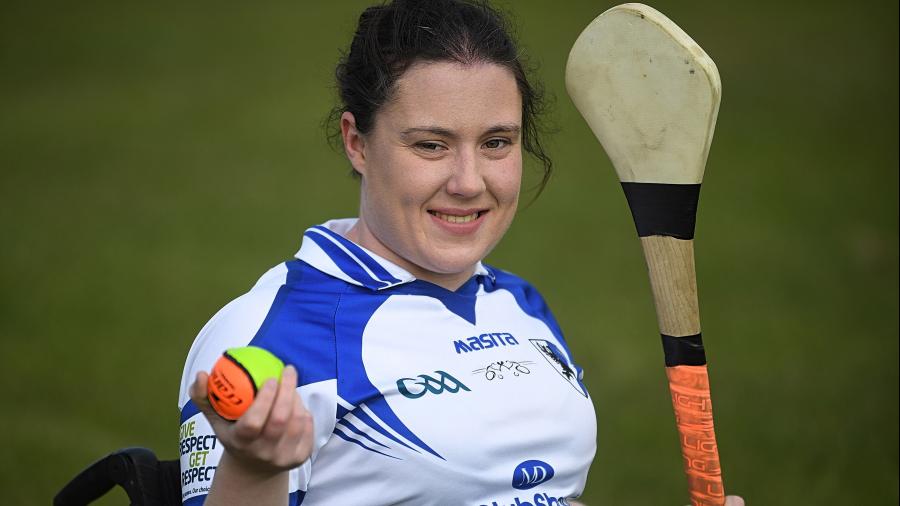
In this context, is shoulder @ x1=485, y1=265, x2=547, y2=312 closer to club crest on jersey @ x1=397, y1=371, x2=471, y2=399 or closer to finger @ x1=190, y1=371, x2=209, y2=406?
club crest on jersey @ x1=397, y1=371, x2=471, y2=399

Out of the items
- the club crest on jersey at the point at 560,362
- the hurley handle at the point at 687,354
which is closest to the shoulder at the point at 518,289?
the club crest on jersey at the point at 560,362

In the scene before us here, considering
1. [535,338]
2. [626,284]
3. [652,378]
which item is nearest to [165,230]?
[626,284]

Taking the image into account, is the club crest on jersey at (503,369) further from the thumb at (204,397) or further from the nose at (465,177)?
the thumb at (204,397)

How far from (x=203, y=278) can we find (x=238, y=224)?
0.98 m

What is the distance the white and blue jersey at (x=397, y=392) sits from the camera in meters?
1.99

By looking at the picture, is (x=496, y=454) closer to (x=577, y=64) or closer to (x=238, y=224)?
(x=577, y=64)

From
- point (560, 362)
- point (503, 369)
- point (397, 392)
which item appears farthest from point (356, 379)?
point (560, 362)

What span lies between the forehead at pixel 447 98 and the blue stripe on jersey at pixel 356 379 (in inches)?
14.6

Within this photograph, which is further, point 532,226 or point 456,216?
point 532,226

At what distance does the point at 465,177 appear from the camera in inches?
82.7

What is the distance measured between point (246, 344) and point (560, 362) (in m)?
0.68

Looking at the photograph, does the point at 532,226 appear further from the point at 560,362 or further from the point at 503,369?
the point at 503,369

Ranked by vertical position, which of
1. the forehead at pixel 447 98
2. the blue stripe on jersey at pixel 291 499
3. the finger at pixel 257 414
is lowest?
→ the blue stripe on jersey at pixel 291 499

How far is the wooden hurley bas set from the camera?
212cm
